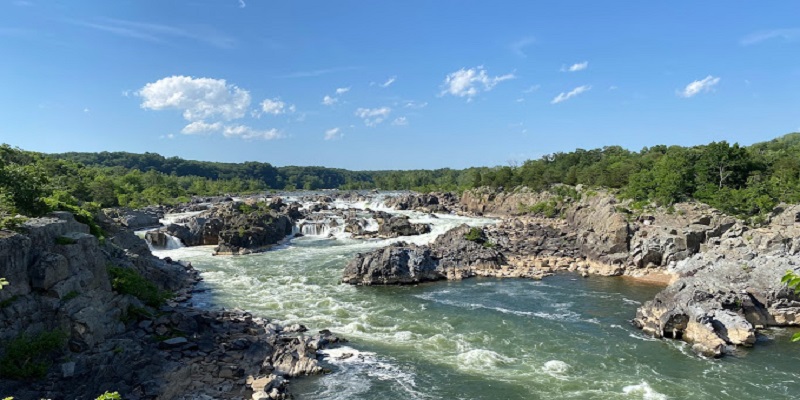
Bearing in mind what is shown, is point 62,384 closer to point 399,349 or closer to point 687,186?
point 399,349

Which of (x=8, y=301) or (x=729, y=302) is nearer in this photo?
(x=8, y=301)

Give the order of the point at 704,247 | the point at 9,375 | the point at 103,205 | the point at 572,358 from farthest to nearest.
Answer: the point at 103,205 → the point at 704,247 → the point at 572,358 → the point at 9,375

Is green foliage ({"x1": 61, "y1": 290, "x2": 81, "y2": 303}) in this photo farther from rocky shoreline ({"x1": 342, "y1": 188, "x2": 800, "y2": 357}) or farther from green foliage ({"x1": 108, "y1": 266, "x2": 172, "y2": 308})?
rocky shoreline ({"x1": 342, "y1": 188, "x2": 800, "y2": 357})

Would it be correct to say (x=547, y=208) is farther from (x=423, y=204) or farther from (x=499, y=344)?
(x=499, y=344)

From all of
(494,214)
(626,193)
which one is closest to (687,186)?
(626,193)

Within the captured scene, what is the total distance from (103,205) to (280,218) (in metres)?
35.7

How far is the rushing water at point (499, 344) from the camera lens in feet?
63.6

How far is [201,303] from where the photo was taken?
30844 mm

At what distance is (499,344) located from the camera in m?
24.3

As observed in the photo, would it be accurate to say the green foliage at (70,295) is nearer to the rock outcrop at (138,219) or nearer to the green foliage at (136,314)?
the green foliage at (136,314)

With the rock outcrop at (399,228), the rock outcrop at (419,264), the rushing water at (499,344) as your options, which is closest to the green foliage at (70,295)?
the rushing water at (499,344)

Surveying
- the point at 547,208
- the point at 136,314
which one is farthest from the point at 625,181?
the point at 136,314

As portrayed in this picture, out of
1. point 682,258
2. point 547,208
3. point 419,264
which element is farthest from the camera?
point 547,208

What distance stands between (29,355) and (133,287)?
24.0ft
